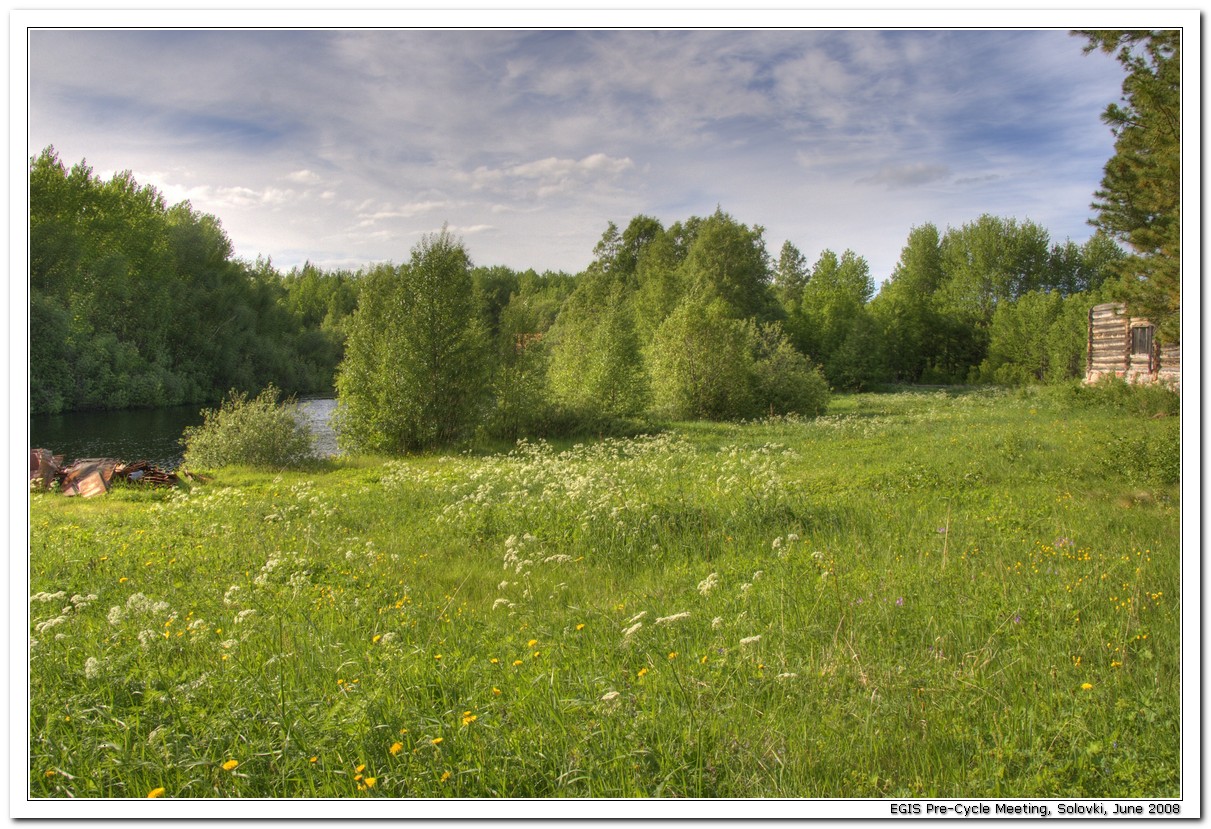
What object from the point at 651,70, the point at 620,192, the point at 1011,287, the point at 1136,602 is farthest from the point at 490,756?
the point at 1011,287

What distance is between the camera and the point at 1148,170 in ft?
17.1

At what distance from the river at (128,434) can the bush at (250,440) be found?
88 centimetres

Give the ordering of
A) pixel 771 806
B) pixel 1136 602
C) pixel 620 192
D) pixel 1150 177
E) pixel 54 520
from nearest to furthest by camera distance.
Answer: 1. pixel 771 806
2. pixel 1136 602
3. pixel 1150 177
4. pixel 620 192
5. pixel 54 520

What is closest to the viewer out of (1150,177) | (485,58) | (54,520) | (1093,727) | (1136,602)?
(1093,727)

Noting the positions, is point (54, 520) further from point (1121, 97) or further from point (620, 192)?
point (1121, 97)

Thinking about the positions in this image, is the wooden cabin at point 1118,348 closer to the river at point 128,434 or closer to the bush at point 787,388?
the bush at point 787,388

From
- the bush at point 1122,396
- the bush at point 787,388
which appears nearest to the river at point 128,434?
the bush at point 787,388

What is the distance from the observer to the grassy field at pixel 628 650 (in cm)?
277

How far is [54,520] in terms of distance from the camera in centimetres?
886

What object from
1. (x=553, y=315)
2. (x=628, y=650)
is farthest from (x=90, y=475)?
(x=553, y=315)

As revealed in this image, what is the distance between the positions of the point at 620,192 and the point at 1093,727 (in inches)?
216

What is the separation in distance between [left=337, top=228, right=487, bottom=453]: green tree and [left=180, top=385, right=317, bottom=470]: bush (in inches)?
90.6

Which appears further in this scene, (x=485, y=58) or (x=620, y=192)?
(x=620, y=192)

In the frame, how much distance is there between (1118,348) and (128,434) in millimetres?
33201
